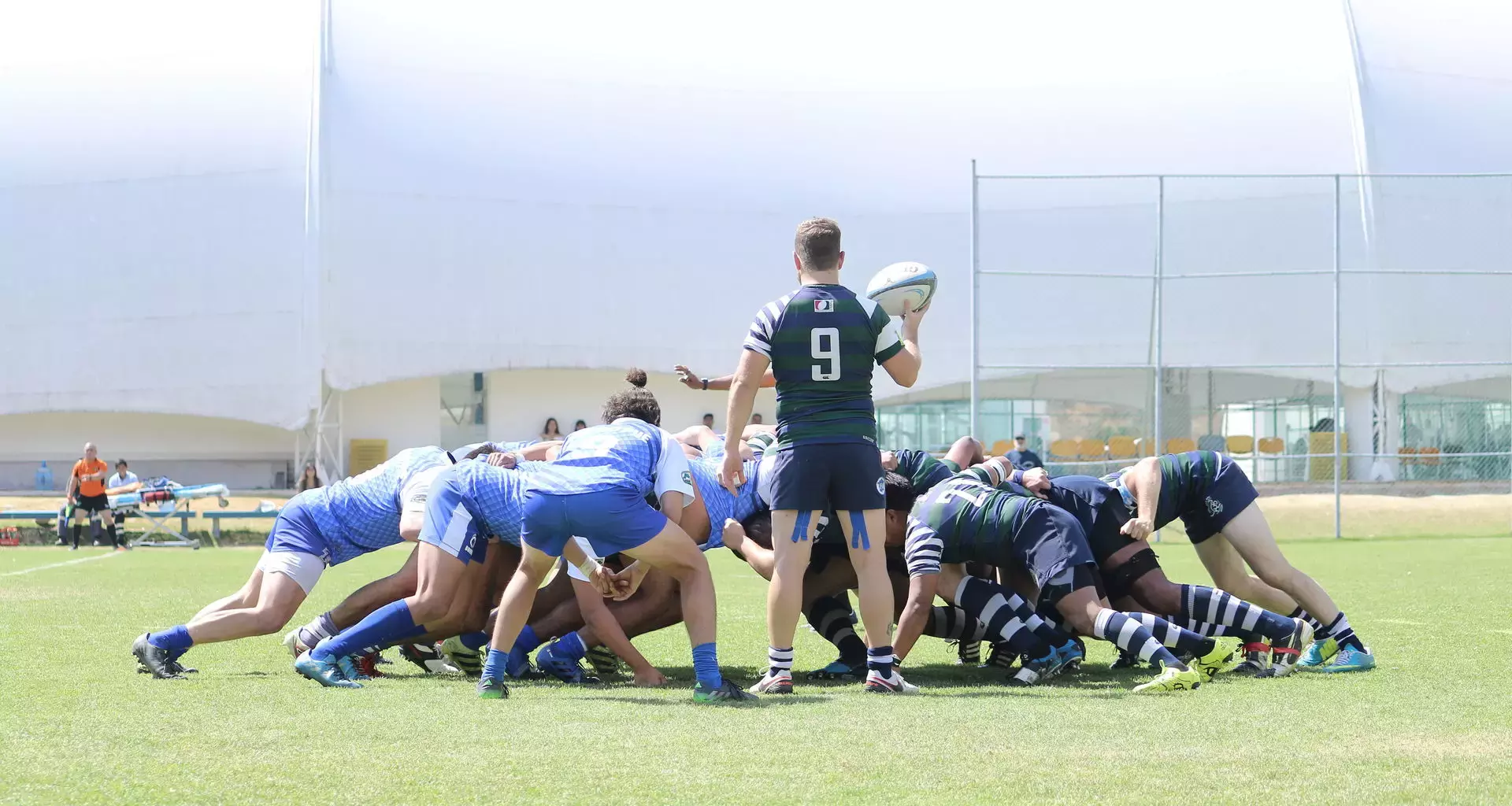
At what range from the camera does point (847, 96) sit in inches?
1294

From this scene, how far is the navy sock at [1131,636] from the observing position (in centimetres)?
615

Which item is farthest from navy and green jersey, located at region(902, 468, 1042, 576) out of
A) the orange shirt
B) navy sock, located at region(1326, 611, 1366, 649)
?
the orange shirt

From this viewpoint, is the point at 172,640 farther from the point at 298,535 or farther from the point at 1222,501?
the point at 1222,501

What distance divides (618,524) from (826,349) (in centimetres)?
112

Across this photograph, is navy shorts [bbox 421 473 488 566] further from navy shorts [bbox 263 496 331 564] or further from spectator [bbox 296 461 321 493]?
spectator [bbox 296 461 321 493]

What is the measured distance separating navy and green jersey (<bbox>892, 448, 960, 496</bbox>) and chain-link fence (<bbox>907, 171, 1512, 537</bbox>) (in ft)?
41.4

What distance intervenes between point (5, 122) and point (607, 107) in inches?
515

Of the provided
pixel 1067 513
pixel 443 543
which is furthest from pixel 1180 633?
pixel 443 543

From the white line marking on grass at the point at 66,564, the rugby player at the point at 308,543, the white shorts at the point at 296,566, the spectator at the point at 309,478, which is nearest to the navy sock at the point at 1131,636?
the rugby player at the point at 308,543

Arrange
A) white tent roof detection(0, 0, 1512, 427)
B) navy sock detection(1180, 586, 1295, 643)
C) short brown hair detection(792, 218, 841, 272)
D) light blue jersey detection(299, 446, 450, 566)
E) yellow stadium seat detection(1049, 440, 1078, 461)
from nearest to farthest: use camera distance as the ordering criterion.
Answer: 1. short brown hair detection(792, 218, 841, 272)
2. navy sock detection(1180, 586, 1295, 643)
3. light blue jersey detection(299, 446, 450, 566)
4. yellow stadium seat detection(1049, 440, 1078, 461)
5. white tent roof detection(0, 0, 1512, 427)

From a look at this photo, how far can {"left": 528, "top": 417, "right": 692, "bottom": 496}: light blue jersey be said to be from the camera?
227 inches

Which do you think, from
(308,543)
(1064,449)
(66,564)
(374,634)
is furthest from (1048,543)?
(1064,449)

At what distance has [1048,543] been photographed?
646 cm

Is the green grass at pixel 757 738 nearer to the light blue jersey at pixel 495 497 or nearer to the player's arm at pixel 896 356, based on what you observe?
the light blue jersey at pixel 495 497
